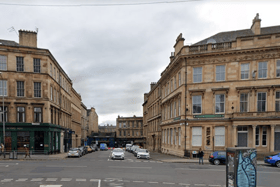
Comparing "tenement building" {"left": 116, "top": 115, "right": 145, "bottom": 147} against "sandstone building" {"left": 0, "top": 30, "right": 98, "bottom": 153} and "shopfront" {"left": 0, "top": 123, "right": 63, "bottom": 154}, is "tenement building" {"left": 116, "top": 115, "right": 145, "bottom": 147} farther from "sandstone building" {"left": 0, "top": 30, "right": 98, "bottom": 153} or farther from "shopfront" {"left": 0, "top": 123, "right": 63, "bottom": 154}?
"shopfront" {"left": 0, "top": 123, "right": 63, "bottom": 154}

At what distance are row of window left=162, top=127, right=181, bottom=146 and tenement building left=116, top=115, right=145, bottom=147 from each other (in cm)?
4727

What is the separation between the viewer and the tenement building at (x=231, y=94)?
94.6 feet

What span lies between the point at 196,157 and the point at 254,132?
318 inches

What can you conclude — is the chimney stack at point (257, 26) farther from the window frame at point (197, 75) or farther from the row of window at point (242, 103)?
the window frame at point (197, 75)

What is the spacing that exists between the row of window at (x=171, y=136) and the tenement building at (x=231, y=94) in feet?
3.81

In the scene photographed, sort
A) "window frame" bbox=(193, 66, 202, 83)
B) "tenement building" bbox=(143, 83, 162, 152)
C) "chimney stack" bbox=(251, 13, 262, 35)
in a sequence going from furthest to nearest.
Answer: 1. "tenement building" bbox=(143, 83, 162, 152)
2. "chimney stack" bbox=(251, 13, 262, 35)
3. "window frame" bbox=(193, 66, 202, 83)

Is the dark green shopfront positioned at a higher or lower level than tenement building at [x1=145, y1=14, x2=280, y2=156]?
lower

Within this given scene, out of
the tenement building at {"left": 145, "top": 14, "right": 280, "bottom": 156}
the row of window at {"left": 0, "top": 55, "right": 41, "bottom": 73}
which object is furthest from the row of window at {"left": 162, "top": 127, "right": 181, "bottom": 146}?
the row of window at {"left": 0, "top": 55, "right": 41, "bottom": 73}

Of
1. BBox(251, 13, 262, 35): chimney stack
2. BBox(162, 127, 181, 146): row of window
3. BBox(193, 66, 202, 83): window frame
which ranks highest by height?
BBox(251, 13, 262, 35): chimney stack

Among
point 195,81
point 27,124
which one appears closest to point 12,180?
point 27,124

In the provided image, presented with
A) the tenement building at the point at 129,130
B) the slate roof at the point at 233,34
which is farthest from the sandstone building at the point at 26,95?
the tenement building at the point at 129,130

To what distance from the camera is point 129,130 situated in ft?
305

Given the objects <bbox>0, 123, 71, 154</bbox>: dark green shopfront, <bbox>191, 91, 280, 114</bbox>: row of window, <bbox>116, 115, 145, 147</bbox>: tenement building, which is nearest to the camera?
<bbox>191, 91, 280, 114</bbox>: row of window

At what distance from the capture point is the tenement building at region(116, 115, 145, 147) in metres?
92.4
